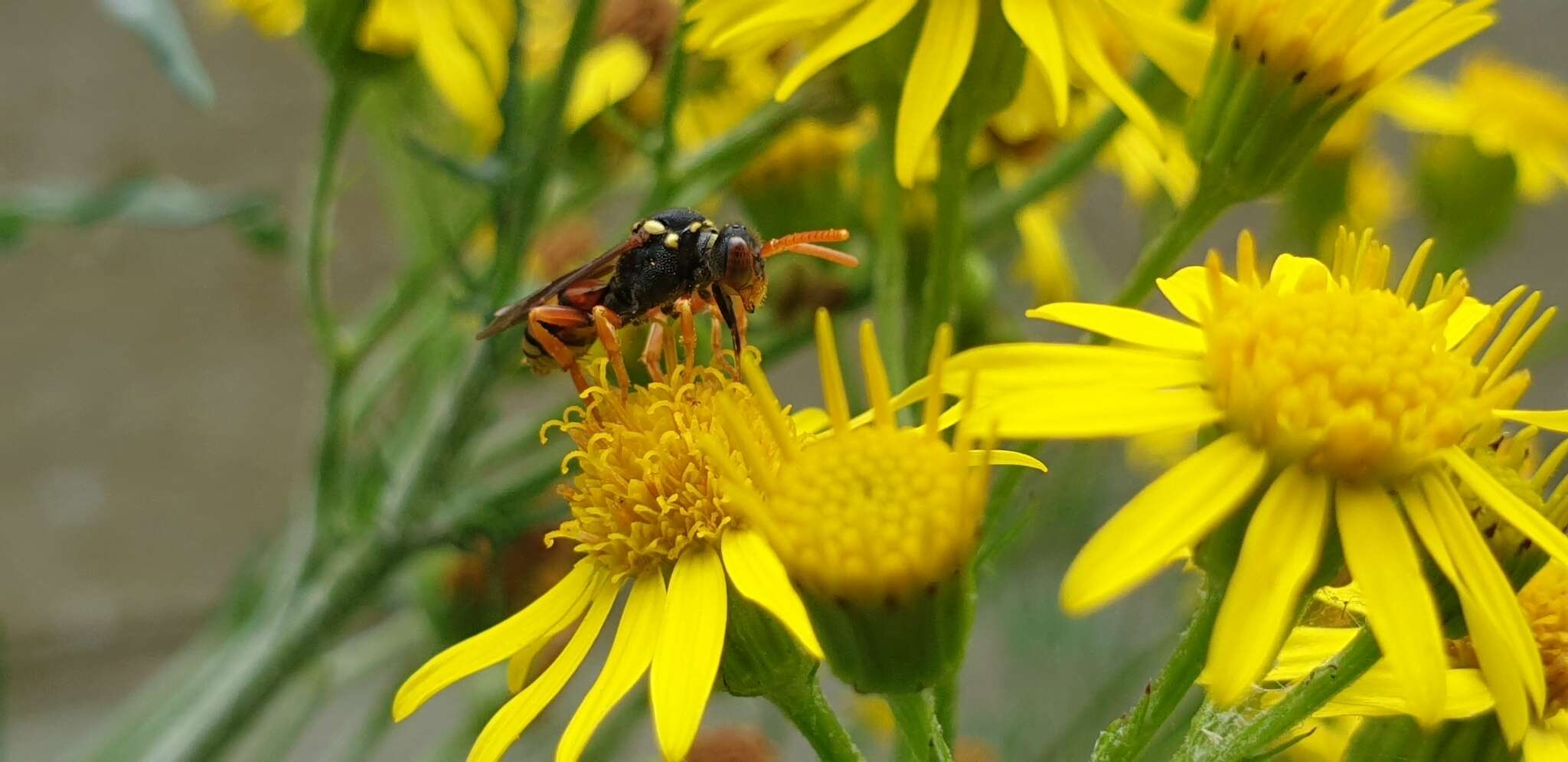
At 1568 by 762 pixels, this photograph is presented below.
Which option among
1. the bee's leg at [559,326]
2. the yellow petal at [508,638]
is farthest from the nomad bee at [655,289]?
the yellow petal at [508,638]

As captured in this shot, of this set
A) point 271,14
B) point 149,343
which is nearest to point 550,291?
point 271,14

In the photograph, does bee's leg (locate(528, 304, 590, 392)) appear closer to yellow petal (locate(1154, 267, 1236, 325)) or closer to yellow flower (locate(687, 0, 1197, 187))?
yellow flower (locate(687, 0, 1197, 187))

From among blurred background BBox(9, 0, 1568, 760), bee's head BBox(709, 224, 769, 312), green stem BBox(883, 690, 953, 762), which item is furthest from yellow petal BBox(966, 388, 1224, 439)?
blurred background BBox(9, 0, 1568, 760)

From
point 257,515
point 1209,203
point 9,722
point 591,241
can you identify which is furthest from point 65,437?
point 1209,203

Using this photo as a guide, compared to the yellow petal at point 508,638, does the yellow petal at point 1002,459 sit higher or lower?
lower

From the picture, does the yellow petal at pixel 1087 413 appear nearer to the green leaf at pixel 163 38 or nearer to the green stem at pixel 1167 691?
the green stem at pixel 1167 691

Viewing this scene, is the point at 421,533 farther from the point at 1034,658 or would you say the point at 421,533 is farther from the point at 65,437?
the point at 65,437

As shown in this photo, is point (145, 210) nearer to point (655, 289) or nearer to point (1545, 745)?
point (655, 289)
